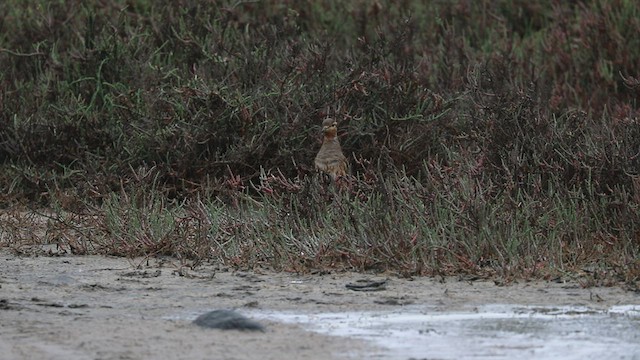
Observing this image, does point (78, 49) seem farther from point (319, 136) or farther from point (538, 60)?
point (538, 60)

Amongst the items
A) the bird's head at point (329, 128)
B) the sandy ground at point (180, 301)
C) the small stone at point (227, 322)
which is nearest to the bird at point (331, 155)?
the bird's head at point (329, 128)

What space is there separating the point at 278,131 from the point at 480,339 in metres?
4.27

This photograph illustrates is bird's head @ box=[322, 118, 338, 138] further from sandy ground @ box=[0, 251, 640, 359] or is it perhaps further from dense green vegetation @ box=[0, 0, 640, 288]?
A: sandy ground @ box=[0, 251, 640, 359]

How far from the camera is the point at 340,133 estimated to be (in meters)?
8.95

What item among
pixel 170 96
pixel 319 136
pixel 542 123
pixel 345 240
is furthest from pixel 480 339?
pixel 170 96

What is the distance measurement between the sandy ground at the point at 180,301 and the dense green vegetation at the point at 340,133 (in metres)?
0.20

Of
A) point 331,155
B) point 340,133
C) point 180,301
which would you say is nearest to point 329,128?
point 331,155

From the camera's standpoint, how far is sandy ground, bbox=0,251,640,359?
4.76m

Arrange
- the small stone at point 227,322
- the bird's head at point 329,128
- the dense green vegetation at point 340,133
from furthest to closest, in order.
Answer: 1. the bird's head at point 329,128
2. the dense green vegetation at point 340,133
3. the small stone at point 227,322

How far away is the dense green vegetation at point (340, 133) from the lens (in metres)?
6.58

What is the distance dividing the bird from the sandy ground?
4.81 ft

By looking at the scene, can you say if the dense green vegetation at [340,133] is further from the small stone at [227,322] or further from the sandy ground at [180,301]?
the small stone at [227,322]

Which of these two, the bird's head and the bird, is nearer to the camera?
the bird

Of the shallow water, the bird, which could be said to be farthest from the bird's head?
the shallow water
